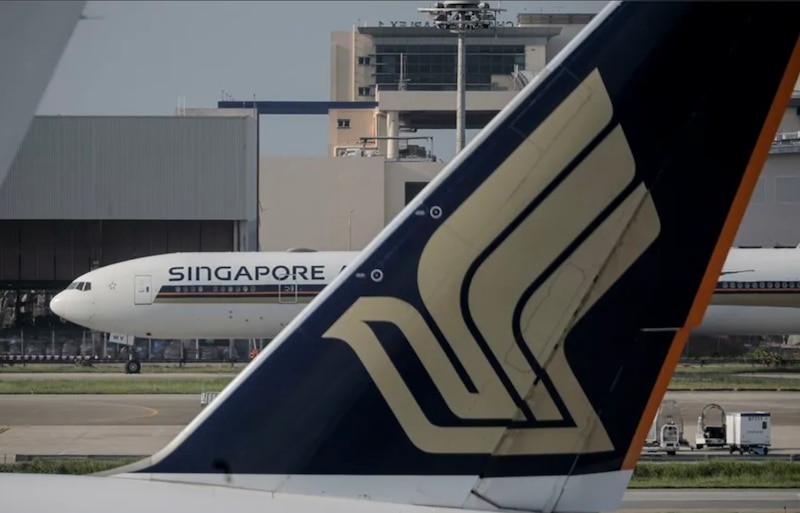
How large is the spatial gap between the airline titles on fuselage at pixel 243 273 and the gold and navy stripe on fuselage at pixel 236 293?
20 centimetres

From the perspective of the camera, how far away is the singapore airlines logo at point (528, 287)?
565 cm

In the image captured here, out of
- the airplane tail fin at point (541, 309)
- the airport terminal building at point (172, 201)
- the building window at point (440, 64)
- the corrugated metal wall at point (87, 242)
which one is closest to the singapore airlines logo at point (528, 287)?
the airplane tail fin at point (541, 309)

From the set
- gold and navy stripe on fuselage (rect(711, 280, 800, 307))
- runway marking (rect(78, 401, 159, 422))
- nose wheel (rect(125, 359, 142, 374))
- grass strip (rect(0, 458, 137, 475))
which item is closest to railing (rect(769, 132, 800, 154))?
gold and navy stripe on fuselage (rect(711, 280, 800, 307))

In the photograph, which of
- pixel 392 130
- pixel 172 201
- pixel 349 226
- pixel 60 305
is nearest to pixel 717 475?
pixel 60 305

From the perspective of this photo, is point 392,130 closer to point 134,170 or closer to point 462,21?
point 134,170

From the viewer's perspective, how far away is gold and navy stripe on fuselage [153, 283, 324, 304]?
35.6 meters

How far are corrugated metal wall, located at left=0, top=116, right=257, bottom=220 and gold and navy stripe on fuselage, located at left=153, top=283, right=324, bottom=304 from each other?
16.4 metres

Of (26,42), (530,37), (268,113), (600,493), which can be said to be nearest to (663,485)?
(600,493)

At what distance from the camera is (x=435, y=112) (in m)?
74.9

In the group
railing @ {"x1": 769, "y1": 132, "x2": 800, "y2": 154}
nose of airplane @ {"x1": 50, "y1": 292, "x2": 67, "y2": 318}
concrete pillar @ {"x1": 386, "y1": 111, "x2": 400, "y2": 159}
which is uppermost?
concrete pillar @ {"x1": 386, "y1": 111, "x2": 400, "y2": 159}

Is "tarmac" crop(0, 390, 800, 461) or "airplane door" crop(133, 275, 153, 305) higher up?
"airplane door" crop(133, 275, 153, 305)

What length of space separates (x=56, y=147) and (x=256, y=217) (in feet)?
30.1

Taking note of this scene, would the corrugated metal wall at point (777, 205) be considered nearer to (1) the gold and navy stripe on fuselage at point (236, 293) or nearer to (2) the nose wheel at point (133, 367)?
(1) the gold and navy stripe on fuselage at point (236, 293)

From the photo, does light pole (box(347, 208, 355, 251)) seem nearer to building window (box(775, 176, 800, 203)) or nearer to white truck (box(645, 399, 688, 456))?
building window (box(775, 176, 800, 203))
